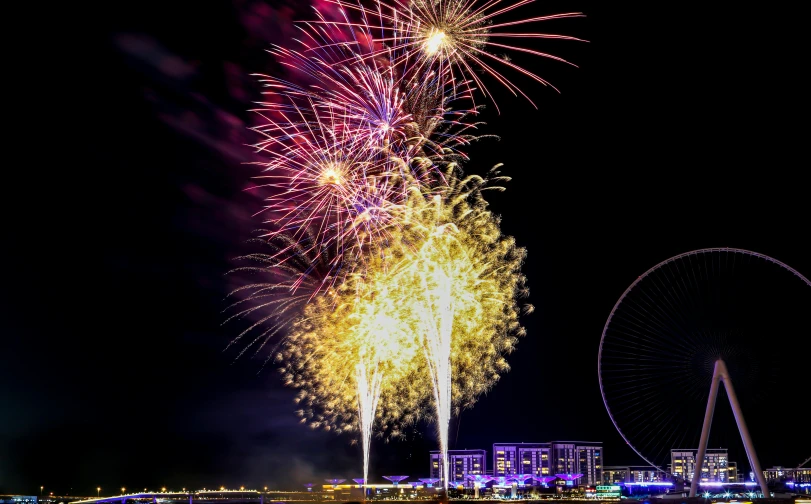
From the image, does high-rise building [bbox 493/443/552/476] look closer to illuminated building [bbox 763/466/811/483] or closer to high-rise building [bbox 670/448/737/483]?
high-rise building [bbox 670/448/737/483]

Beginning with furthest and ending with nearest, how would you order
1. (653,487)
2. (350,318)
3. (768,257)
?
(653,487) → (768,257) → (350,318)

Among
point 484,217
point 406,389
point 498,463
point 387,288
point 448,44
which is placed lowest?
point 498,463

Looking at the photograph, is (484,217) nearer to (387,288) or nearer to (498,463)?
(387,288)

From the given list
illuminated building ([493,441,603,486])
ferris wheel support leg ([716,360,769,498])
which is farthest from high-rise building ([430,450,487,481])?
ferris wheel support leg ([716,360,769,498])

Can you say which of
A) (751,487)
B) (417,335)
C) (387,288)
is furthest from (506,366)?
(751,487)

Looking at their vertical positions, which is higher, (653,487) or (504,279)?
(504,279)

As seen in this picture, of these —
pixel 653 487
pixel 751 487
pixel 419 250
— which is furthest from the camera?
pixel 653 487

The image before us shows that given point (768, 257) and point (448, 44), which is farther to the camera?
point (768, 257)
